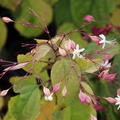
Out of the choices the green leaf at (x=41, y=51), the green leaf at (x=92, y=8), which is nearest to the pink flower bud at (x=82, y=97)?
the green leaf at (x=41, y=51)

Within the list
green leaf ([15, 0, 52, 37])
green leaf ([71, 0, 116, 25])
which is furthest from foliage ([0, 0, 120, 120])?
green leaf ([15, 0, 52, 37])

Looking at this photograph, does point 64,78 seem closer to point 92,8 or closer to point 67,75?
point 67,75

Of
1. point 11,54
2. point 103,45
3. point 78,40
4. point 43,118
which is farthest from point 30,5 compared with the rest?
point 103,45

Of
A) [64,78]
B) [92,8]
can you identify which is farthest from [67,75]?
[92,8]

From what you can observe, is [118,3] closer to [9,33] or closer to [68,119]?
[9,33]

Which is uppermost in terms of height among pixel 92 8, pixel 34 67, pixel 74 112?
pixel 92 8

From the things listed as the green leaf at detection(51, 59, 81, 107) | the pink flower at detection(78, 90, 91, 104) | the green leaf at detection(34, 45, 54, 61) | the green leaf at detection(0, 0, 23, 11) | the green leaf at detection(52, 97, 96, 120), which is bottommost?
the green leaf at detection(52, 97, 96, 120)

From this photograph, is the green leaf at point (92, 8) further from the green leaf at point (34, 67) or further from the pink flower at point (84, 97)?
the pink flower at point (84, 97)

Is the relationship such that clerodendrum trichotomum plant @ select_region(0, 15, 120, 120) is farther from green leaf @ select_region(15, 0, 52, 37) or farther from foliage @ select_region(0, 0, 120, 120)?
green leaf @ select_region(15, 0, 52, 37)
